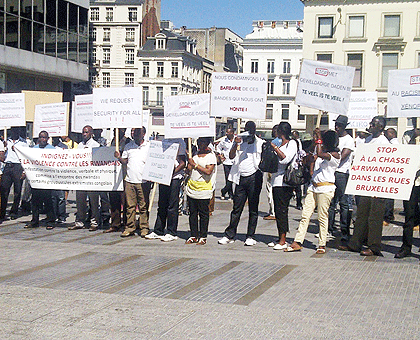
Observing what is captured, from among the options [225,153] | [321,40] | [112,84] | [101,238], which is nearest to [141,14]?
[112,84]

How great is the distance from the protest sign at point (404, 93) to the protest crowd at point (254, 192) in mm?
435

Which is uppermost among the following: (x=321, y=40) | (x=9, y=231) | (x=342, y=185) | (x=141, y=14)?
(x=141, y=14)

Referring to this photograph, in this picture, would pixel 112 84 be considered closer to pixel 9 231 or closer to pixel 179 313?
pixel 9 231

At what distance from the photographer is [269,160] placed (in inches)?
387

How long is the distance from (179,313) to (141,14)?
81.9 meters

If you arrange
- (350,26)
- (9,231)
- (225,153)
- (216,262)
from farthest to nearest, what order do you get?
(350,26), (225,153), (9,231), (216,262)

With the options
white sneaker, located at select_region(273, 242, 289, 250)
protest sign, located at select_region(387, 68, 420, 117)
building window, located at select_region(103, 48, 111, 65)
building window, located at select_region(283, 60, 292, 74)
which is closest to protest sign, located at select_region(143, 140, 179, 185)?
white sneaker, located at select_region(273, 242, 289, 250)

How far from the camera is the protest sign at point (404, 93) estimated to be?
10602 millimetres

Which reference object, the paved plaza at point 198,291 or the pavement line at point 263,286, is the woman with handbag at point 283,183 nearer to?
the paved plaza at point 198,291

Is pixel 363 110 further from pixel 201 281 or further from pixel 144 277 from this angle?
pixel 144 277

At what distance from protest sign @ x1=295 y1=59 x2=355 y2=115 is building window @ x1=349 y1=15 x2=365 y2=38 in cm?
4127

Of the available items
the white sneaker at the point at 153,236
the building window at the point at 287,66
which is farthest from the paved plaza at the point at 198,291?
the building window at the point at 287,66

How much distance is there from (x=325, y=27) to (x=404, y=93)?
1629 inches

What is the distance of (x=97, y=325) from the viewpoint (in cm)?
613
